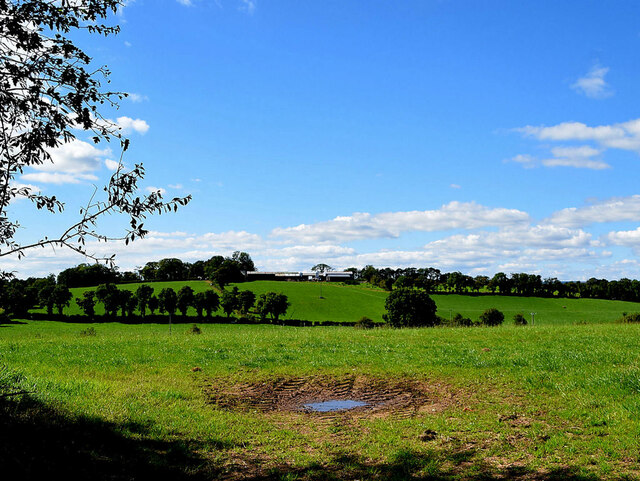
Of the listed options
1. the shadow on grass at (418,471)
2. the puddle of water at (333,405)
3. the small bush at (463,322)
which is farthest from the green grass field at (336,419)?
the small bush at (463,322)

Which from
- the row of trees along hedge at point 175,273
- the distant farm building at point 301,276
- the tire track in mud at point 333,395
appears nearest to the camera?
the tire track in mud at point 333,395

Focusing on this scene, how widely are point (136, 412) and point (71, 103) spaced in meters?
7.78

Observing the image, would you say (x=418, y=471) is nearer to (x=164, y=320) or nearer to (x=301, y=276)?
(x=164, y=320)

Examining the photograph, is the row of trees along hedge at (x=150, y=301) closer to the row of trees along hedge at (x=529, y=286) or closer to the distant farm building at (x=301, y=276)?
the row of trees along hedge at (x=529, y=286)

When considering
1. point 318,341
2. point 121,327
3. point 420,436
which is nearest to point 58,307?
point 121,327

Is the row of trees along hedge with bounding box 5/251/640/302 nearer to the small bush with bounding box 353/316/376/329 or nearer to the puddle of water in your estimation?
the small bush with bounding box 353/316/376/329

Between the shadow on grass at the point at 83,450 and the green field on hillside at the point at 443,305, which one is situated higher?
the shadow on grass at the point at 83,450

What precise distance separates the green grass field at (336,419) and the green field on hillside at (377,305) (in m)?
78.1

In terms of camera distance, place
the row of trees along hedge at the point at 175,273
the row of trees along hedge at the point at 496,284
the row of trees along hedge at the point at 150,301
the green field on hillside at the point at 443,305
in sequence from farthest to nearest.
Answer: the row of trees along hedge at the point at 496,284 < the row of trees along hedge at the point at 175,273 < the green field on hillside at the point at 443,305 < the row of trees along hedge at the point at 150,301

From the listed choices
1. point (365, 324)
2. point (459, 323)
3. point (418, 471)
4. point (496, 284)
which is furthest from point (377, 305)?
point (418, 471)

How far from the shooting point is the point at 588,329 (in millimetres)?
28094

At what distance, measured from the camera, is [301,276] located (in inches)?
7323

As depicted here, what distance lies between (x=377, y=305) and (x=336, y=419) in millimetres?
102645

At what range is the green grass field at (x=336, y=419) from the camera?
818cm
